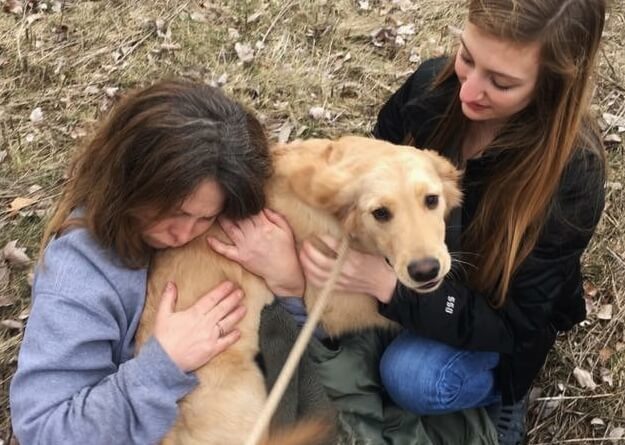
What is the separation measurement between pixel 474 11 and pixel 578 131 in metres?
0.56

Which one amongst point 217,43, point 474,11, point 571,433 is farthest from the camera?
point 217,43

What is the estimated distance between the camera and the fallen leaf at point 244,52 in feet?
16.0

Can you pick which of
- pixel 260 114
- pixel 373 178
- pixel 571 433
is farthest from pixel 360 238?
pixel 260 114

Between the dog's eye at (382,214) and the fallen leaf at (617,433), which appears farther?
the fallen leaf at (617,433)

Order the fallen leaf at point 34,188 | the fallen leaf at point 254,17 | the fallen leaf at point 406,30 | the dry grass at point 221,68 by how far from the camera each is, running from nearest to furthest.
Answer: the dry grass at point 221,68
the fallen leaf at point 34,188
the fallen leaf at point 406,30
the fallen leaf at point 254,17

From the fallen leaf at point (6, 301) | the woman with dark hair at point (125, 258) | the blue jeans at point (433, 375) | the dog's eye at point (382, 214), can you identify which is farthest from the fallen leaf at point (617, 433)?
the fallen leaf at point (6, 301)

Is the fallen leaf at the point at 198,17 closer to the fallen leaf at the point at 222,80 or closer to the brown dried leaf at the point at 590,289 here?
the fallen leaf at the point at 222,80

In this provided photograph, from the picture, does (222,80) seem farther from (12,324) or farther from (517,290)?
(517,290)

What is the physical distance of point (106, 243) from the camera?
7.38 ft

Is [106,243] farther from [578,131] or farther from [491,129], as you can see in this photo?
[578,131]

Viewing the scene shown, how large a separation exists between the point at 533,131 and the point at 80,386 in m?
1.77

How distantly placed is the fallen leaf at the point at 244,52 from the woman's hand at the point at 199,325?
8.89 ft

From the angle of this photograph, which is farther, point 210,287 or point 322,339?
point 322,339

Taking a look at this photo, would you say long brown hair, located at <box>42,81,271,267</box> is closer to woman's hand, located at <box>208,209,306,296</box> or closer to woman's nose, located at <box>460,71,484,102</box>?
woman's hand, located at <box>208,209,306,296</box>
